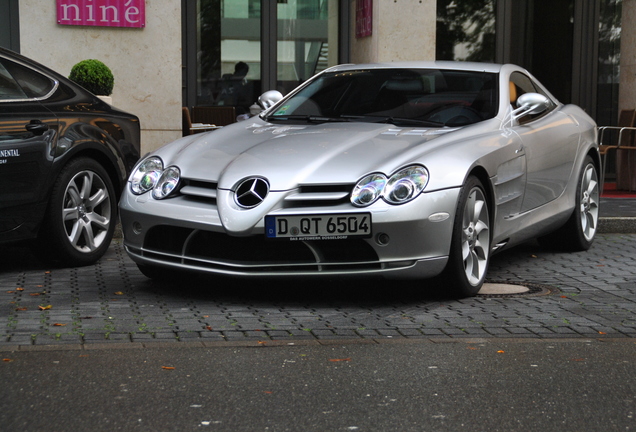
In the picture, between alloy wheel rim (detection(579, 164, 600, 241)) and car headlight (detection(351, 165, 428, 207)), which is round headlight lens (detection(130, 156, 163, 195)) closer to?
car headlight (detection(351, 165, 428, 207))

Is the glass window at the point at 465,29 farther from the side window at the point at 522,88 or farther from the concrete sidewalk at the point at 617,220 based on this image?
the side window at the point at 522,88

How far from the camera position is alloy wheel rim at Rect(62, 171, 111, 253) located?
705 centimetres

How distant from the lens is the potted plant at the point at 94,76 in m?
11.6

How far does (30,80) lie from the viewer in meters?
7.10

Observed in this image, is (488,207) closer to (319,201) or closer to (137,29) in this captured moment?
(319,201)

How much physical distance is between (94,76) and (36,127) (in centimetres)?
489

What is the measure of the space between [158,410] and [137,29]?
368 inches

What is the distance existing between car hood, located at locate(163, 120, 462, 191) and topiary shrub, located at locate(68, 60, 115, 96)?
16.6 feet

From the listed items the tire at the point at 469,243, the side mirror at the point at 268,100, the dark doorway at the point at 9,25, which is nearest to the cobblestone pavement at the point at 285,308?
the tire at the point at 469,243

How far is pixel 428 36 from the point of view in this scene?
13.8 m

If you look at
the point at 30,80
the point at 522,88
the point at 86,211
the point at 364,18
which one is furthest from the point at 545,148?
the point at 364,18

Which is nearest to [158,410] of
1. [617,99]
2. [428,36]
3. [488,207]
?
[488,207]

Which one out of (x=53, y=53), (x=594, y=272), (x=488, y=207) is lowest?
(x=594, y=272)

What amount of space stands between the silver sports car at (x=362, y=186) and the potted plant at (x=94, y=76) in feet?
15.2
